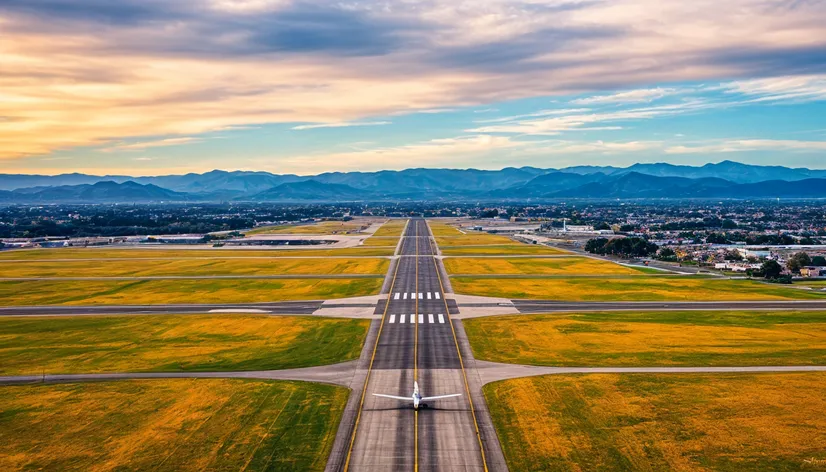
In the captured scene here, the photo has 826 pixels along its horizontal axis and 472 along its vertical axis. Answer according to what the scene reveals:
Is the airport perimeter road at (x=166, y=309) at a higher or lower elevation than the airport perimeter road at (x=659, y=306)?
lower

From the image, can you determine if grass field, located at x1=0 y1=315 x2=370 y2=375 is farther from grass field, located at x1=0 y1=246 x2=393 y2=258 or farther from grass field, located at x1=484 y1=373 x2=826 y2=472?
grass field, located at x1=0 y1=246 x2=393 y2=258

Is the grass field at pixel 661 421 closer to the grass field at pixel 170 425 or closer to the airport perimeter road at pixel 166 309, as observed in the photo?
the grass field at pixel 170 425

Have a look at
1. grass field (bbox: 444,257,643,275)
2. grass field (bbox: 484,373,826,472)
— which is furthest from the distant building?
grass field (bbox: 484,373,826,472)

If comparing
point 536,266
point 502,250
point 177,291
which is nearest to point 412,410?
point 177,291

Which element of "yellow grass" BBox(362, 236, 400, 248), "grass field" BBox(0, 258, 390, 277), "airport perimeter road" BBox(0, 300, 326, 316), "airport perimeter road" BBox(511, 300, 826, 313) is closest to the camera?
"airport perimeter road" BBox(511, 300, 826, 313)

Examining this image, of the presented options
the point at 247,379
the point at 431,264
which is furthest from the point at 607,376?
the point at 431,264

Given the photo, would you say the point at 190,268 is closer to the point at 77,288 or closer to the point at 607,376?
the point at 77,288

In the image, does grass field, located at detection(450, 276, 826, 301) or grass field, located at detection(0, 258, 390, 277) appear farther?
grass field, located at detection(0, 258, 390, 277)

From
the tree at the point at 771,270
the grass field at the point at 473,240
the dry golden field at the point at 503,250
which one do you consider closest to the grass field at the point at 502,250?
the dry golden field at the point at 503,250
